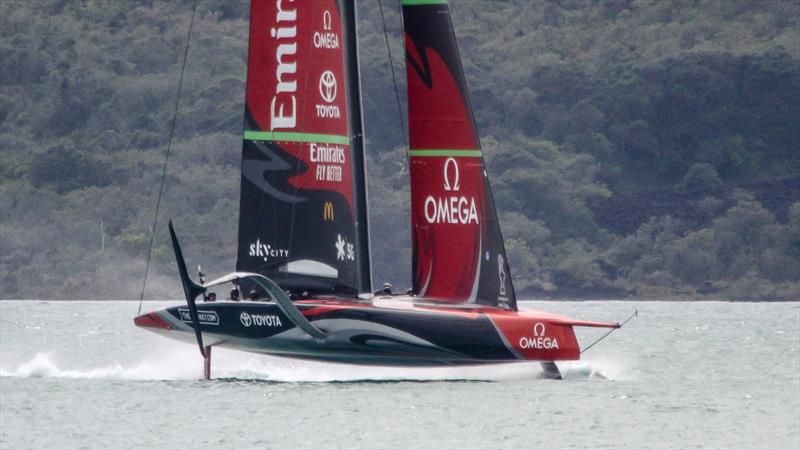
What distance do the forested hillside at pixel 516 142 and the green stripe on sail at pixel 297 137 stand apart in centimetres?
7592

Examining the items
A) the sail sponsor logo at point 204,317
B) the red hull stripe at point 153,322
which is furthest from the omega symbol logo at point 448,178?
the red hull stripe at point 153,322

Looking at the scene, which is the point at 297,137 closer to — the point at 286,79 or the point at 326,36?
the point at 286,79

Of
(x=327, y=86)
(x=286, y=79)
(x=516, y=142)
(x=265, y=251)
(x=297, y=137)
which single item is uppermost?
(x=516, y=142)

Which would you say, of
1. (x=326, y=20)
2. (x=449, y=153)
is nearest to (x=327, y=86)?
(x=326, y=20)

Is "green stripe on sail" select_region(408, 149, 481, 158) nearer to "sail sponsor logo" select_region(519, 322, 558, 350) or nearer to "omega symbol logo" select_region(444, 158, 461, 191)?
"omega symbol logo" select_region(444, 158, 461, 191)

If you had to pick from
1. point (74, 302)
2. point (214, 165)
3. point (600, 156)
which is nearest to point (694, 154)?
point (600, 156)

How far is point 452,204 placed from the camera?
118ft

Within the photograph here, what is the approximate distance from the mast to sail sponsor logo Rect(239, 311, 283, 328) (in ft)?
7.96

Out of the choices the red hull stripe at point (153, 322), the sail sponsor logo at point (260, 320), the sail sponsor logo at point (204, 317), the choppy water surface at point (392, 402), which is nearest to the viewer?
the choppy water surface at point (392, 402)

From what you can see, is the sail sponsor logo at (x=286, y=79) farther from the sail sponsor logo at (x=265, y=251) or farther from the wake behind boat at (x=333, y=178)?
the sail sponsor logo at (x=265, y=251)

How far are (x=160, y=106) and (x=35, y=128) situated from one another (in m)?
8.83

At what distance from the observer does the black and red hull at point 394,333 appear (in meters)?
34.2

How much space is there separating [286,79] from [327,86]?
2.32 feet

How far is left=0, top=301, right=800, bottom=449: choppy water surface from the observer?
1190 inches
